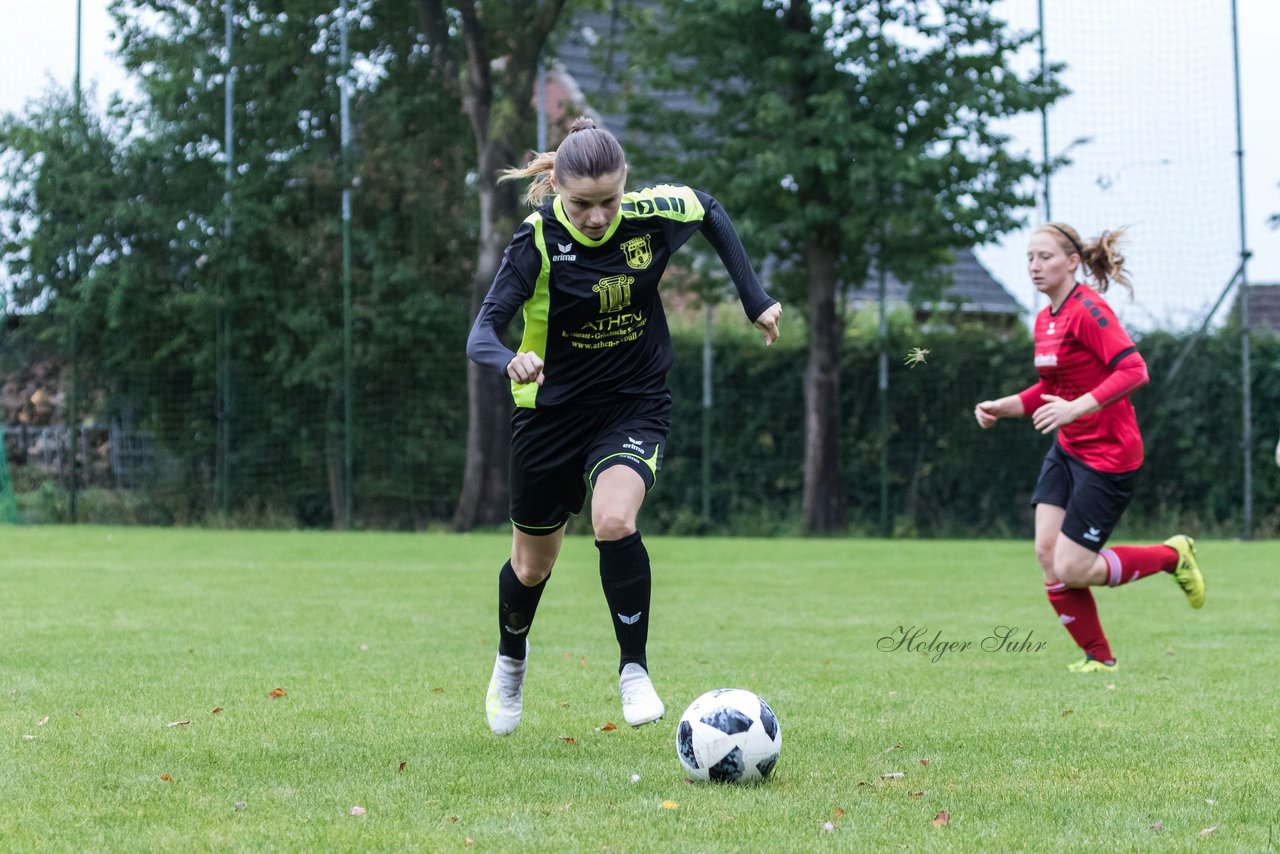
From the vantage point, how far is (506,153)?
63.7ft

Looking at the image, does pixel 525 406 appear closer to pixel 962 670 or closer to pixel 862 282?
pixel 962 670

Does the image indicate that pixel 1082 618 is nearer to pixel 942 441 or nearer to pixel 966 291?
pixel 942 441

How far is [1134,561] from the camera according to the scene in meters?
7.36

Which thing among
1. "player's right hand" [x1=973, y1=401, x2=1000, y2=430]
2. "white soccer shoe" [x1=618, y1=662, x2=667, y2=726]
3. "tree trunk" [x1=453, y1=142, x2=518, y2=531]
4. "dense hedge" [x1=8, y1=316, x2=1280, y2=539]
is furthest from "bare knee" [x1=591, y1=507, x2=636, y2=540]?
"tree trunk" [x1=453, y1=142, x2=518, y2=531]

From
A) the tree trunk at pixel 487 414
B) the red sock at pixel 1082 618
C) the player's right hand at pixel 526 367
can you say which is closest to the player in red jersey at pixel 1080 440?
the red sock at pixel 1082 618

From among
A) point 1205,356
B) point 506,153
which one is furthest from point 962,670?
point 506,153

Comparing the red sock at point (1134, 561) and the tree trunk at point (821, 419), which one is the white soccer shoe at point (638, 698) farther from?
the tree trunk at point (821, 419)

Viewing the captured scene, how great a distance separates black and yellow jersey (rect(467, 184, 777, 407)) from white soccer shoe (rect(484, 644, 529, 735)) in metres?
0.93

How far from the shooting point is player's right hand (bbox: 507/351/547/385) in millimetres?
4266

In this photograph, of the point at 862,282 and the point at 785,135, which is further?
the point at 862,282

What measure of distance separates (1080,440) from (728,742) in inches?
142

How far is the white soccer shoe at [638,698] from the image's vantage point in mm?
4648

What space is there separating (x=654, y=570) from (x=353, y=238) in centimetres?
879

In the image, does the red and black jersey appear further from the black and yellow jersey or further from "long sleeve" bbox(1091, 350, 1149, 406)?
the black and yellow jersey
